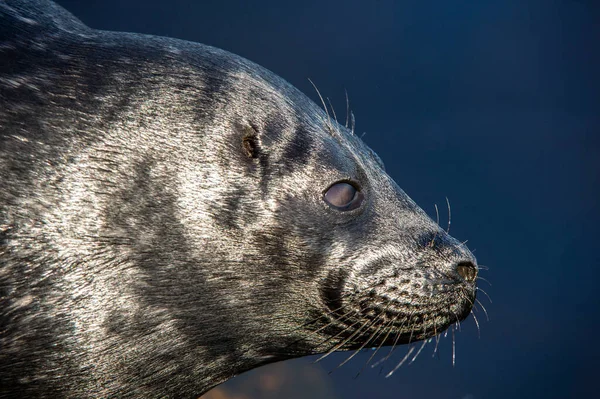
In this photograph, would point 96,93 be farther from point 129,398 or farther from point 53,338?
point 129,398

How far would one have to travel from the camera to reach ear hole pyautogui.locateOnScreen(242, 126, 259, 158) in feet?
4.88

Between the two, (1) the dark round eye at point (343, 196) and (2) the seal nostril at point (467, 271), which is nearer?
(1) the dark round eye at point (343, 196)

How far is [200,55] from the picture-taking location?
161 centimetres

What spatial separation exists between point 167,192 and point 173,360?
0.50 metres

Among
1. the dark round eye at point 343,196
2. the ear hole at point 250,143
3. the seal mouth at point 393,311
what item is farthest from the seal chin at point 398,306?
the ear hole at point 250,143

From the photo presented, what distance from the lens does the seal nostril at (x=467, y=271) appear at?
1.68 metres

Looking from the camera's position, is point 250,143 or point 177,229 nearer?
point 177,229

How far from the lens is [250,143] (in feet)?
4.93

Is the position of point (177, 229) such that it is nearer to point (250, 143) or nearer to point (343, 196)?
point (250, 143)

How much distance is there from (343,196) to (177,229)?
51 centimetres

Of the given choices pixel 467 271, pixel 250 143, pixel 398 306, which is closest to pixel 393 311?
pixel 398 306

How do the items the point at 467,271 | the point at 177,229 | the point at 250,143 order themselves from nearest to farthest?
the point at 177,229 → the point at 250,143 → the point at 467,271

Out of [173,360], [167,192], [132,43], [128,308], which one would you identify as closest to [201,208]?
[167,192]

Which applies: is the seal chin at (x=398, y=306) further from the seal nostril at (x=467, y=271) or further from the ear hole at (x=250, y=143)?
the ear hole at (x=250, y=143)
